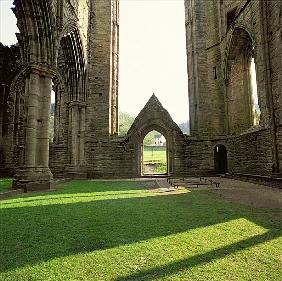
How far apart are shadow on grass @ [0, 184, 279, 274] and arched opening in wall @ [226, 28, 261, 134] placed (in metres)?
12.1

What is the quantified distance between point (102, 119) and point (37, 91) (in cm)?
721

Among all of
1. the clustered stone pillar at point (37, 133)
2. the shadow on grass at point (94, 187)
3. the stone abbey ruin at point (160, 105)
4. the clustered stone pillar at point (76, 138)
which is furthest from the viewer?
the clustered stone pillar at point (76, 138)

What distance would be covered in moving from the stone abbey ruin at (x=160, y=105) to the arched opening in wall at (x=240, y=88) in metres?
0.07

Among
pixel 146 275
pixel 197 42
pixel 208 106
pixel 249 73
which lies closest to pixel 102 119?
pixel 208 106

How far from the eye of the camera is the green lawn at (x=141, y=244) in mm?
2381

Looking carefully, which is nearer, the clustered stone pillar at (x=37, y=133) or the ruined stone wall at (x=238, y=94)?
the clustered stone pillar at (x=37, y=133)

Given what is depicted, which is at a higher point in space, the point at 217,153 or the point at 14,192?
the point at 217,153

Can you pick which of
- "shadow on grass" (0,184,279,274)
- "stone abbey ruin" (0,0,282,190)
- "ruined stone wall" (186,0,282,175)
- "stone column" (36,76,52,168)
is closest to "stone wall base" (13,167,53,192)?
"stone column" (36,76,52,168)

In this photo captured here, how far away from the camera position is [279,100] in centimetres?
1085

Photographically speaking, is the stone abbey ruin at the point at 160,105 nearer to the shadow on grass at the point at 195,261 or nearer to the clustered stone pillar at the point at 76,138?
the clustered stone pillar at the point at 76,138

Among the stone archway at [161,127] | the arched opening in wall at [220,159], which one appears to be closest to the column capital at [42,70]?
the stone archway at [161,127]

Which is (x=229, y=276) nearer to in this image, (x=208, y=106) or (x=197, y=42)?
(x=208, y=106)

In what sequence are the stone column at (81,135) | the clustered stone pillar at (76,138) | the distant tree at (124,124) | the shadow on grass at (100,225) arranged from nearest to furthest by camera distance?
the shadow on grass at (100,225) → the clustered stone pillar at (76,138) → the stone column at (81,135) → the distant tree at (124,124)

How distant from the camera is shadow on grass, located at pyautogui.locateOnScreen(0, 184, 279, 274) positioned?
292cm
